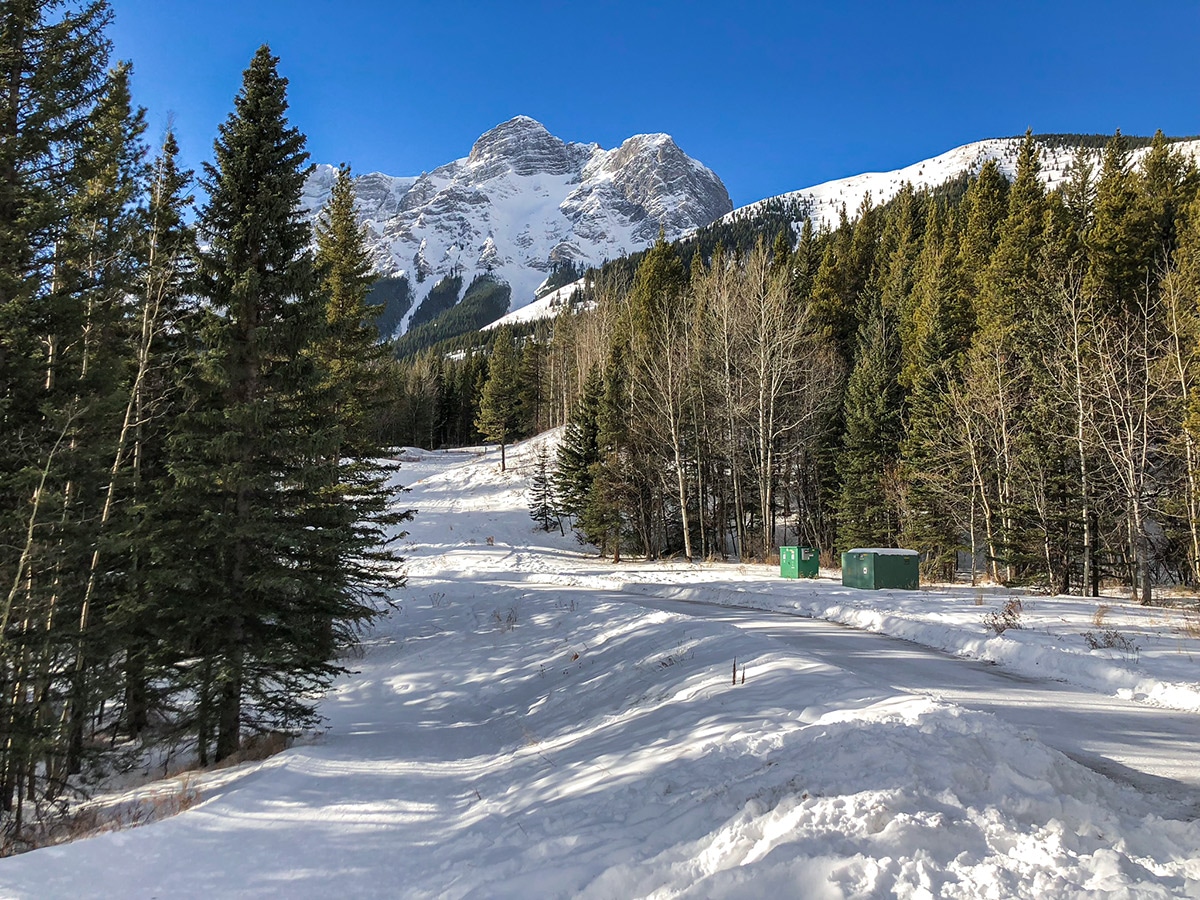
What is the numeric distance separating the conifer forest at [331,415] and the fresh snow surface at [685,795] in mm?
2608

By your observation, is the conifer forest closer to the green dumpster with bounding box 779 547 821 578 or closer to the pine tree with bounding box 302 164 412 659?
the pine tree with bounding box 302 164 412 659

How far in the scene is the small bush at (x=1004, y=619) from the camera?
11.8 metres

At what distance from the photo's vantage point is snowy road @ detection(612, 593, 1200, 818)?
538 cm

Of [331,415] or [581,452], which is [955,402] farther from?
[331,415]

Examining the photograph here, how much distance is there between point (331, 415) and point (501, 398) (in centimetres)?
5152

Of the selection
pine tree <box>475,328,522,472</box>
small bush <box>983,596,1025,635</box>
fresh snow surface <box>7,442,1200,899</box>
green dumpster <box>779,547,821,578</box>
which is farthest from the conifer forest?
pine tree <box>475,328,522,472</box>

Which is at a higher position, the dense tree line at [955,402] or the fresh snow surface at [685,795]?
the dense tree line at [955,402]

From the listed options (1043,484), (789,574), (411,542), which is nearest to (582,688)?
(789,574)

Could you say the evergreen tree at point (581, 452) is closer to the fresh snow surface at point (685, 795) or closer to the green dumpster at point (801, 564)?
the green dumpster at point (801, 564)

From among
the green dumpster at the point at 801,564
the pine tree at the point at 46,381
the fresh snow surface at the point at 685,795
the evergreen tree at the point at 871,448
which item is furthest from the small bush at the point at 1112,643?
the evergreen tree at the point at 871,448

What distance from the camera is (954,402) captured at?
2836 centimetres

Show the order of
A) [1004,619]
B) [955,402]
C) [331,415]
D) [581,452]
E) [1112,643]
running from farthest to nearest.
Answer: [581,452] < [955,402] < [1004,619] < [331,415] < [1112,643]

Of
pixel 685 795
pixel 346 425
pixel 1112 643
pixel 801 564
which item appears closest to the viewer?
pixel 685 795

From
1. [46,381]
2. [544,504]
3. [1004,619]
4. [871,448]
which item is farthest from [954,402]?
[46,381]
